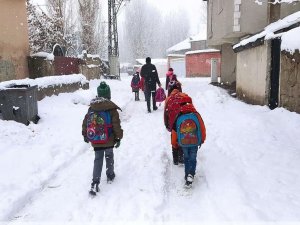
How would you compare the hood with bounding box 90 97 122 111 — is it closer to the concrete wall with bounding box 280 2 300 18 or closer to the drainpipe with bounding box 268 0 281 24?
the drainpipe with bounding box 268 0 281 24

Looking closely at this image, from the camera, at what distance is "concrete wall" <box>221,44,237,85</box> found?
70.0ft

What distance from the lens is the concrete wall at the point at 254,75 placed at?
1053cm

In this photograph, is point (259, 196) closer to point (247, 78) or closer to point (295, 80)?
point (295, 80)

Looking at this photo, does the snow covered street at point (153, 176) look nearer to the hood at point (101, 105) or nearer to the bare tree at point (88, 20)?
the hood at point (101, 105)

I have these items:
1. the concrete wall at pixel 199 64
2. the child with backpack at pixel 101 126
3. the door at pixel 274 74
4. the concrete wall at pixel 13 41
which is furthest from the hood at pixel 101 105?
the concrete wall at pixel 199 64

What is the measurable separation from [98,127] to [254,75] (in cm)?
874

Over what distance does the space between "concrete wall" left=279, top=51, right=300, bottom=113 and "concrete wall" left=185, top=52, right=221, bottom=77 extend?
2963cm

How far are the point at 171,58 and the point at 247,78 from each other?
35107 mm

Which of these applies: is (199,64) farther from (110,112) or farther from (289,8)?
(110,112)

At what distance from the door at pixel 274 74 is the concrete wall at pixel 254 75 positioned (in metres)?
0.15

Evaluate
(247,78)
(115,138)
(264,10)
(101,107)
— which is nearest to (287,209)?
(115,138)

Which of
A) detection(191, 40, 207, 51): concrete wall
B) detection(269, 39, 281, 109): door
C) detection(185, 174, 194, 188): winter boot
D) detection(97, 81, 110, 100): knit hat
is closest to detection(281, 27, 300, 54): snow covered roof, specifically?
detection(269, 39, 281, 109): door

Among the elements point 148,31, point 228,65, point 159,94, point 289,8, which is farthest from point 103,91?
point 148,31

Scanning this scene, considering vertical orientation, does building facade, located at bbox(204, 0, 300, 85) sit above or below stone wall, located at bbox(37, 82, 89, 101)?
above
